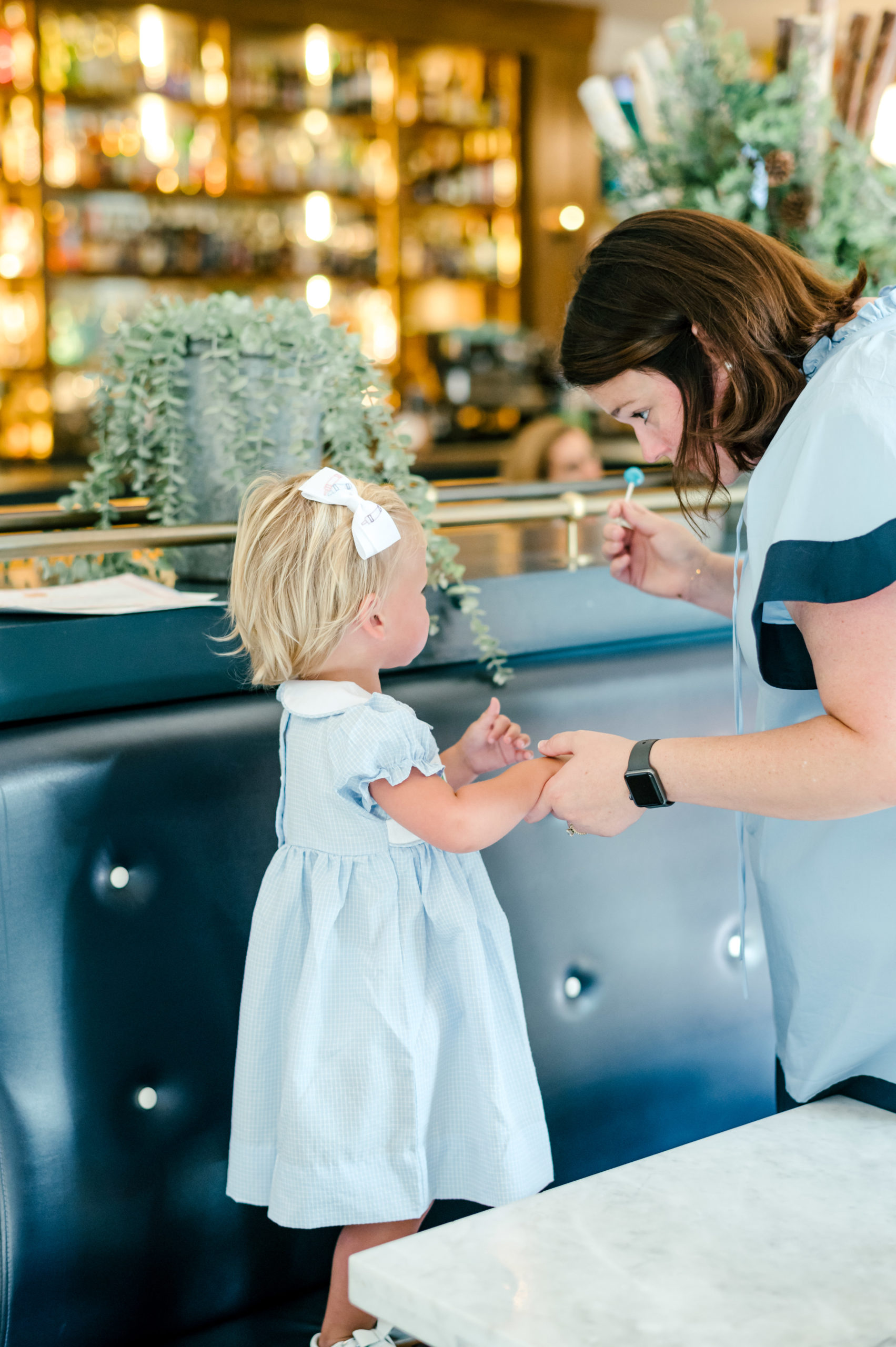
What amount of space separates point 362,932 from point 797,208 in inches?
58.0

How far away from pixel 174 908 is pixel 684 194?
1.52m

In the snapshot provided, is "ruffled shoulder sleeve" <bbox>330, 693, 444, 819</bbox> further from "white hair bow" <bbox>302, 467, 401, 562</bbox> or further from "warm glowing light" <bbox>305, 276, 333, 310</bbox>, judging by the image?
"warm glowing light" <bbox>305, 276, 333, 310</bbox>

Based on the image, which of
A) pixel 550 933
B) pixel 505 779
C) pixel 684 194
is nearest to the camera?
pixel 505 779

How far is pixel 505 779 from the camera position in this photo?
1117mm

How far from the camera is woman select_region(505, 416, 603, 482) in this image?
3.41 metres

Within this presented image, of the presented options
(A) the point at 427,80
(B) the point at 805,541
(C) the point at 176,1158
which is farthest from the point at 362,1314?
(A) the point at 427,80

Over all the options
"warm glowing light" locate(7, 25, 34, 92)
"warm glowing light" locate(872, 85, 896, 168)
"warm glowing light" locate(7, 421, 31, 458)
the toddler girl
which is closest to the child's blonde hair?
the toddler girl

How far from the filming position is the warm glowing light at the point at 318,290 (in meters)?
5.38

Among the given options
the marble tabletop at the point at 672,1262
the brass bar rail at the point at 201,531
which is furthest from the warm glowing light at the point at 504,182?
the marble tabletop at the point at 672,1262

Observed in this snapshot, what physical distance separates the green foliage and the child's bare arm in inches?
49.3

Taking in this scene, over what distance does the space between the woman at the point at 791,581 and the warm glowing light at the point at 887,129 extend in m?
1.46

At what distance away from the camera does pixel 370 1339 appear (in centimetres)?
113

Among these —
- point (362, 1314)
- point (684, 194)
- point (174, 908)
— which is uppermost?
point (684, 194)

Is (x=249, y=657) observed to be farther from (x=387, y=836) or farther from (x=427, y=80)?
(x=427, y=80)
